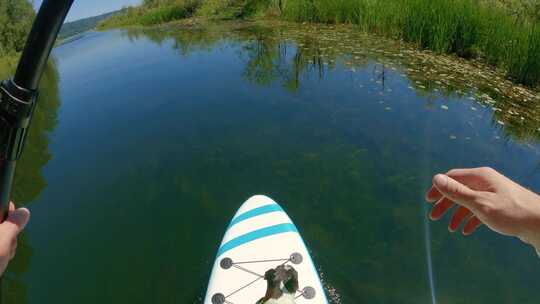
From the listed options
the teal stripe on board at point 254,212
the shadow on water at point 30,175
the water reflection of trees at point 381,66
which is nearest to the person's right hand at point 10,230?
the teal stripe on board at point 254,212

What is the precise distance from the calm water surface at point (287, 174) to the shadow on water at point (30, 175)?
3cm

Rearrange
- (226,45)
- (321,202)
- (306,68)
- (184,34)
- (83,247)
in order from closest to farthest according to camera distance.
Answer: (83,247)
(321,202)
(306,68)
(226,45)
(184,34)

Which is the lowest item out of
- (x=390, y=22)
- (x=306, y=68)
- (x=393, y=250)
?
(x=393, y=250)

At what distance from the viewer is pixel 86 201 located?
5.47 m

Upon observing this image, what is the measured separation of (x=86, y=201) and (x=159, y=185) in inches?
46.0

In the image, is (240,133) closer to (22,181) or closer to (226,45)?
(22,181)

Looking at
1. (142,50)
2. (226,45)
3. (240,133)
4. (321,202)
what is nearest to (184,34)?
(142,50)

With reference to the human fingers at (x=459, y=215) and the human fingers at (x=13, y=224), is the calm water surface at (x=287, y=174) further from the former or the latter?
the human fingers at (x=13, y=224)

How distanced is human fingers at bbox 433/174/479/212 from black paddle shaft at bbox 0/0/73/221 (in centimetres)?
151

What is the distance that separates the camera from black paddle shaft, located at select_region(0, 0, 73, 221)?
59cm

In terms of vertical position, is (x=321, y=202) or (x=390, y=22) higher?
(x=390, y=22)

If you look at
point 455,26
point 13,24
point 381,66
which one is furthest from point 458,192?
point 13,24

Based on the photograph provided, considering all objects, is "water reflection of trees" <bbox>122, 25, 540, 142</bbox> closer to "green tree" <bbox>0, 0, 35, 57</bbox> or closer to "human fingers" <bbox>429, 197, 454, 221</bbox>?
"human fingers" <bbox>429, 197, 454, 221</bbox>

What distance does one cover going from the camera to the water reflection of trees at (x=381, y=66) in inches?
284
